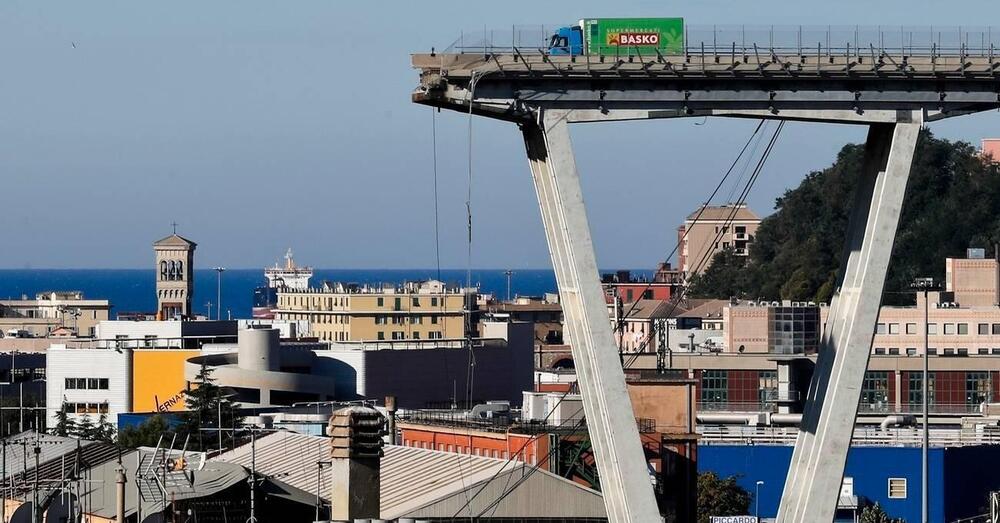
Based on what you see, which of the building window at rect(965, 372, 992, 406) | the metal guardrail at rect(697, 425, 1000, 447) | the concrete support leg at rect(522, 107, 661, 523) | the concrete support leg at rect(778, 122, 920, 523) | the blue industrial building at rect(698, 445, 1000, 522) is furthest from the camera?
the building window at rect(965, 372, 992, 406)

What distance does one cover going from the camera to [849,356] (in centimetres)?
3247

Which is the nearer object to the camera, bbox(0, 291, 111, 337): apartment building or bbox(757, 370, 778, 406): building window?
bbox(757, 370, 778, 406): building window

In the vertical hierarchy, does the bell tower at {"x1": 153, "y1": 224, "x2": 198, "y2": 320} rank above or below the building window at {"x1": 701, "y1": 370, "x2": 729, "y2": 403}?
above

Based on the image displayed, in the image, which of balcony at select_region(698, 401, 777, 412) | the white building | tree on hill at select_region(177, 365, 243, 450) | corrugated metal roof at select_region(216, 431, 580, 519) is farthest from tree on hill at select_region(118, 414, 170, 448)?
the white building

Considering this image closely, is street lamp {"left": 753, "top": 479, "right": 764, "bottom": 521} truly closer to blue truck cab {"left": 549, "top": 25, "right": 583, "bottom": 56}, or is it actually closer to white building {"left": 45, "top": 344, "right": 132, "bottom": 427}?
blue truck cab {"left": 549, "top": 25, "right": 583, "bottom": 56}

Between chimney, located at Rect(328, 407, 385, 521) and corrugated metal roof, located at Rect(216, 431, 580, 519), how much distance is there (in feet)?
29.0

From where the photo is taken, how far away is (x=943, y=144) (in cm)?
15088

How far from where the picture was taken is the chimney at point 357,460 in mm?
30469

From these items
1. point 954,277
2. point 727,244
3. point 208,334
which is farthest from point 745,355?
point 727,244

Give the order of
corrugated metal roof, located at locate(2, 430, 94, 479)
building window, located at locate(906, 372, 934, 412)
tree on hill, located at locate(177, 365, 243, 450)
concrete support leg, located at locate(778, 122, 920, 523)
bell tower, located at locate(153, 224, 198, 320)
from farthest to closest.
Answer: bell tower, located at locate(153, 224, 198, 320), building window, located at locate(906, 372, 934, 412), tree on hill, located at locate(177, 365, 243, 450), corrugated metal roof, located at locate(2, 430, 94, 479), concrete support leg, located at locate(778, 122, 920, 523)

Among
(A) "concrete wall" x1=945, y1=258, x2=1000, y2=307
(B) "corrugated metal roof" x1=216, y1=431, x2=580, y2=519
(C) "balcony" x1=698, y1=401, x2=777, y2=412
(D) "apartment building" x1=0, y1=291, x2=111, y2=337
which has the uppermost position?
(A) "concrete wall" x1=945, y1=258, x2=1000, y2=307

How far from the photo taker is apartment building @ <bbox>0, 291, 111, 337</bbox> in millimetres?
155375

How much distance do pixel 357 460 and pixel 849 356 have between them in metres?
6.91

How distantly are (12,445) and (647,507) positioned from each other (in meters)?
23.4
